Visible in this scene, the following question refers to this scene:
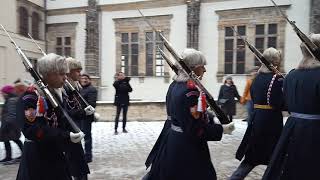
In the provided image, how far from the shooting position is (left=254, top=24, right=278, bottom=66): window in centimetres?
1820

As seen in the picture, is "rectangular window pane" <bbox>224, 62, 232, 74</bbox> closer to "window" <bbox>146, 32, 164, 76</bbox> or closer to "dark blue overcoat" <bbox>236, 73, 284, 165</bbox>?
"window" <bbox>146, 32, 164, 76</bbox>

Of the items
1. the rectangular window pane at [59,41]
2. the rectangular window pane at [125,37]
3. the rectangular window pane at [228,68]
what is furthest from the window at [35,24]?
the rectangular window pane at [228,68]

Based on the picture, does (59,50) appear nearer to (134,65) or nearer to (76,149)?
(134,65)

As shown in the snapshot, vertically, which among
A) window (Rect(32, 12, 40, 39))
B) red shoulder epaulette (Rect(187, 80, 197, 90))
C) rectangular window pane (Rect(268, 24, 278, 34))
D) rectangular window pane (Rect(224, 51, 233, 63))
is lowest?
red shoulder epaulette (Rect(187, 80, 197, 90))

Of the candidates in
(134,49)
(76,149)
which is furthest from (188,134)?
(134,49)

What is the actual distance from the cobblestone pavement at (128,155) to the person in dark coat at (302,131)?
2.12 m

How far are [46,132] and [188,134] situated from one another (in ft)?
3.96

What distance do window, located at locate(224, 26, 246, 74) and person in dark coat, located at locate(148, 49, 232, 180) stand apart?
15540 mm

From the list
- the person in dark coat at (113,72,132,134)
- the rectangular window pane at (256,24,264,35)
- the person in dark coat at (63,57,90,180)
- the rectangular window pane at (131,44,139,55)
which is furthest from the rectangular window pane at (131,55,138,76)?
the person in dark coat at (63,57,90,180)

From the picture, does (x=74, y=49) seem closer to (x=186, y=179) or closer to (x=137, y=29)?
(x=137, y=29)

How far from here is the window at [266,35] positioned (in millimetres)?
18203

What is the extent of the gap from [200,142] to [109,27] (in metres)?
18.6

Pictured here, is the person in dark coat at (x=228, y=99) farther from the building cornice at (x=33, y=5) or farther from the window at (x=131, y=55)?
the building cornice at (x=33, y=5)

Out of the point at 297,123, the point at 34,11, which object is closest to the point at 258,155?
the point at 297,123
